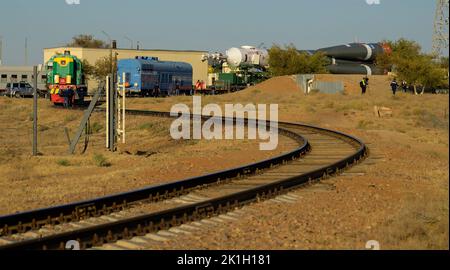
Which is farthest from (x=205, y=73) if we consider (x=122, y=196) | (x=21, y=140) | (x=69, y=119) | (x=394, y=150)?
(x=122, y=196)

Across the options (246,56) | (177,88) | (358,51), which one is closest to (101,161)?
(177,88)

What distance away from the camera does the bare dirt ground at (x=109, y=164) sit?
51.0 ft

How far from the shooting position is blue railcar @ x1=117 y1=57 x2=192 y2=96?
6228cm

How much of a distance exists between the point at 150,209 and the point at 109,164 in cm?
905

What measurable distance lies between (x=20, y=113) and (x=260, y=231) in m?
43.9

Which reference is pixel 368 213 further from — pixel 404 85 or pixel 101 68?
pixel 101 68

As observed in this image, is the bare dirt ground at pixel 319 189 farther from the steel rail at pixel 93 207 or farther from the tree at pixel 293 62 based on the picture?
the tree at pixel 293 62

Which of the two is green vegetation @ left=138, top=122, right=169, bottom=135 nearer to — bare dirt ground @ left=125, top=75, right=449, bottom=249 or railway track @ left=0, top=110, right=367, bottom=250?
bare dirt ground @ left=125, top=75, right=449, bottom=249

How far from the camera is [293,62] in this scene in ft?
288

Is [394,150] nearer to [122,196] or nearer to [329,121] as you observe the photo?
[122,196]

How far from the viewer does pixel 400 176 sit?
17.6m

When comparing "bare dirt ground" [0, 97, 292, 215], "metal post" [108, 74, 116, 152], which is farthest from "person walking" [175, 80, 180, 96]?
"metal post" [108, 74, 116, 152]

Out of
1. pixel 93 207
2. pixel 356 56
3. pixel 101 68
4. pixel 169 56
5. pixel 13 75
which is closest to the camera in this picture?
pixel 93 207
